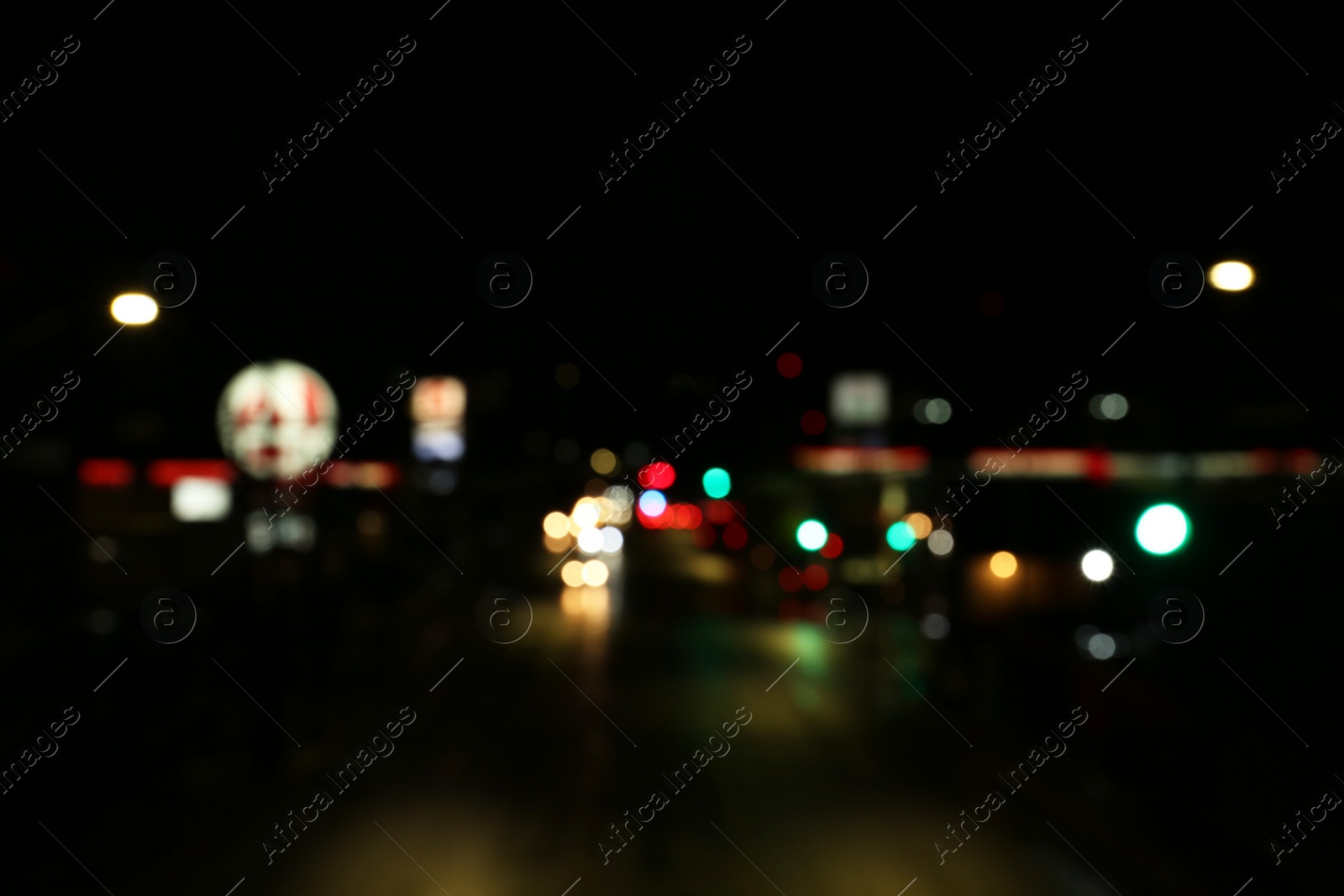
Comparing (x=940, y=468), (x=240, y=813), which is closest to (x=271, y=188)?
(x=240, y=813)

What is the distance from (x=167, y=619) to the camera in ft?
42.8

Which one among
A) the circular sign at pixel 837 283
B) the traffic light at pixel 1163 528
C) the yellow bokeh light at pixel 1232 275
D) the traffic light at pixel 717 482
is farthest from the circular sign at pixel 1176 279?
the traffic light at pixel 717 482

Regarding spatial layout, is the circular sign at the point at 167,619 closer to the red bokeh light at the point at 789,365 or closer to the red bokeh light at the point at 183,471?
the red bokeh light at the point at 183,471

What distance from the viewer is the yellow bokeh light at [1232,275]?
31.3ft

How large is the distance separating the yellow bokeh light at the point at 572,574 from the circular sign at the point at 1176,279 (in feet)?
59.4

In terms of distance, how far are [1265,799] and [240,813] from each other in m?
7.98

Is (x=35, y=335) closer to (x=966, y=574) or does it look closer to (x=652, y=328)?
(x=966, y=574)

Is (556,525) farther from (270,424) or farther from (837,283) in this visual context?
(270,424)

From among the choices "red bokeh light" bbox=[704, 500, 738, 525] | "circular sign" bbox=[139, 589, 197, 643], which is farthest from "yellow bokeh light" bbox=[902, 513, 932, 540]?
"circular sign" bbox=[139, 589, 197, 643]

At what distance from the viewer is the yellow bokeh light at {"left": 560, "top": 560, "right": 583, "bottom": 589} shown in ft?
89.5

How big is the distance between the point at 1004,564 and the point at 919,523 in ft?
11.8

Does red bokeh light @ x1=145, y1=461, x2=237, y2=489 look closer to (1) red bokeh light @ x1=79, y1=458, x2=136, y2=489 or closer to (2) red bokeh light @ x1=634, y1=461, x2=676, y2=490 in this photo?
(1) red bokeh light @ x1=79, y1=458, x2=136, y2=489

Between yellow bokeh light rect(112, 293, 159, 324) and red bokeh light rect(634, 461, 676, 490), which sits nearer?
yellow bokeh light rect(112, 293, 159, 324)

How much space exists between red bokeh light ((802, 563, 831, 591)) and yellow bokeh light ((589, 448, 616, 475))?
5679 centimetres
